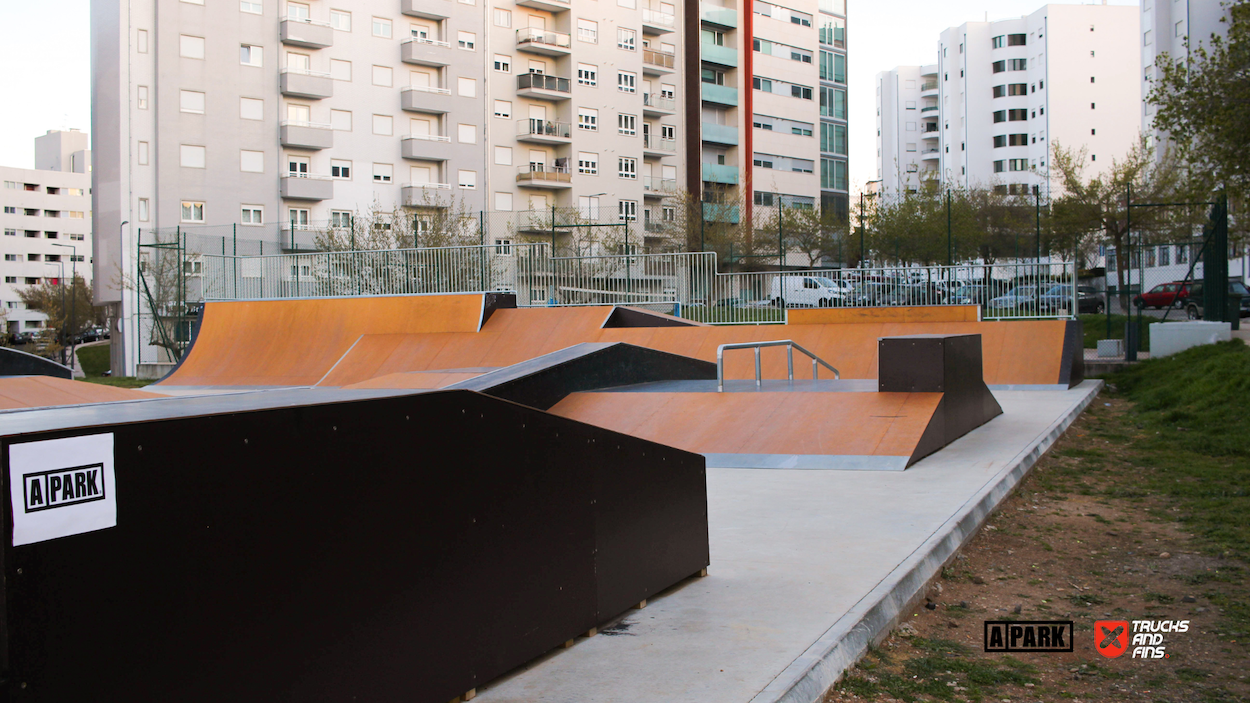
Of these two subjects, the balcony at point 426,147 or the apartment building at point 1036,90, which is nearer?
the balcony at point 426,147

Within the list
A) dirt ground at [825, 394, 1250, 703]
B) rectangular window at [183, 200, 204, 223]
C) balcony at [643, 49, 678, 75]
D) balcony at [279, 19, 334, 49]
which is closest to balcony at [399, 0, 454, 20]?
balcony at [279, 19, 334, 49]

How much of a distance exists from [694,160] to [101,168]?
113ft

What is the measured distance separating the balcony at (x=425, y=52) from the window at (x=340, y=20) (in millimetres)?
2887

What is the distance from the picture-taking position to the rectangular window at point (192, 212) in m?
42.8

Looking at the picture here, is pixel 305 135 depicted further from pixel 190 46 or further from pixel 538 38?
pixel 538 38

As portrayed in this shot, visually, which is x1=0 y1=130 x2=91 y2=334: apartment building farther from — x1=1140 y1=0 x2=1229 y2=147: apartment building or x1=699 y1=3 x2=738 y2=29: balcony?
x1=1140 y1=0 x2=1229 y2=147: apartment building

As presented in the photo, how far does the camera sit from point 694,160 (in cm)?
6184

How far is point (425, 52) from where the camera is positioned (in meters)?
49.1

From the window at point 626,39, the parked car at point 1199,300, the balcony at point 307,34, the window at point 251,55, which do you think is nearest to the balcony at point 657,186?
the window at point 626,39

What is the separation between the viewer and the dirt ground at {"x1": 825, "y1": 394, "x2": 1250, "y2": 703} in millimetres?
3527

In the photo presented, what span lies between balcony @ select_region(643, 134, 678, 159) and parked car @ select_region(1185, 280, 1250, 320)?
34.2 m

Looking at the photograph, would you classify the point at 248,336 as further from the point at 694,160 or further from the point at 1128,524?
the point at 694,160

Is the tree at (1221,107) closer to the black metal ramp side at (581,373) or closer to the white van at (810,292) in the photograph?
the white van at (810,292)

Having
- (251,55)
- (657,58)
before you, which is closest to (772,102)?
(657,58)
